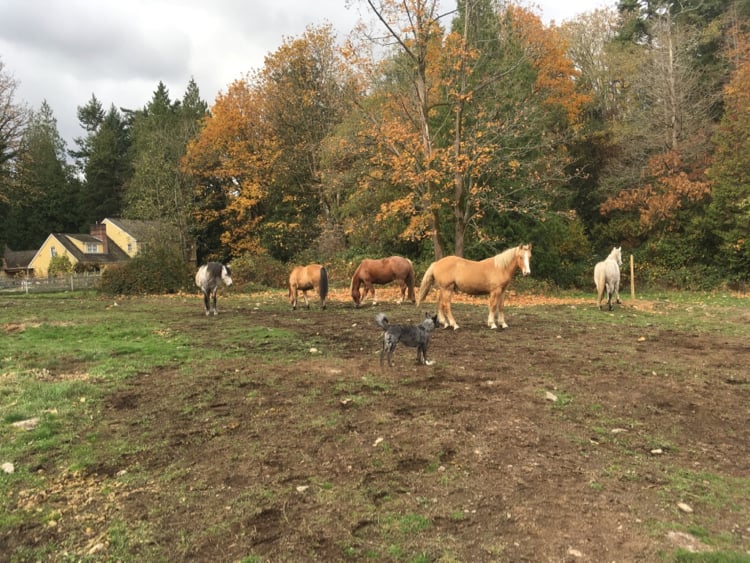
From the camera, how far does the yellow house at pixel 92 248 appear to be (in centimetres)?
5131

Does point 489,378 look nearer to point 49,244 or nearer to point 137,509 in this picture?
point 137,509

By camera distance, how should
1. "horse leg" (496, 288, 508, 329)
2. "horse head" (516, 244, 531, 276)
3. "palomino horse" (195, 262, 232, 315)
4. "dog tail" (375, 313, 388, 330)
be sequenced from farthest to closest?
"palomino horse" (195, 262, 232, 315), "horse leg" (496, 288, 508, 329), "horse head" (516, 244, 531, 276), "dog tail" (375, 313, 388, 330)

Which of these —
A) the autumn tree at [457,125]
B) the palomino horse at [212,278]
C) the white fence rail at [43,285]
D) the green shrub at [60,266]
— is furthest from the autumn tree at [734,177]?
the green shrub at [60,266]

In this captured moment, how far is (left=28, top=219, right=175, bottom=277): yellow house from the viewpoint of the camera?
51312 millimetres

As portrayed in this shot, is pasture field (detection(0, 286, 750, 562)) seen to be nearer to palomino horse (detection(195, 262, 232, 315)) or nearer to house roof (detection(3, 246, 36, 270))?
palomino horse (detection(195, 262, 232, 315))

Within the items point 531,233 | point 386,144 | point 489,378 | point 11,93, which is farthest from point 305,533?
point 11,93

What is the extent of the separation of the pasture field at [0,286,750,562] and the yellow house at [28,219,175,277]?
159 feet

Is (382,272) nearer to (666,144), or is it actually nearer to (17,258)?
(666,144)

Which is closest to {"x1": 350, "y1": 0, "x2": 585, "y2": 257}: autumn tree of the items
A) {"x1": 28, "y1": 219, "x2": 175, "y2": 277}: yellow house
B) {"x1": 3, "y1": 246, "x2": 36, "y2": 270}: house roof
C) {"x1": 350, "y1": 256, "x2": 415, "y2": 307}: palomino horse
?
{"x1": 350, "y1": 256, "x2": 415, "y2": 307}: palomino horse

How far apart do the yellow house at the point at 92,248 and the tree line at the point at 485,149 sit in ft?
54.2

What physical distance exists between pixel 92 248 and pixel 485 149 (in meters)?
51.5

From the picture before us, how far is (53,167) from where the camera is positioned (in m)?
61.1

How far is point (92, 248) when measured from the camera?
53344mm

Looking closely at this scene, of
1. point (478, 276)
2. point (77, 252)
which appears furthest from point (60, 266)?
point (478, 276)
